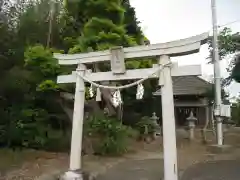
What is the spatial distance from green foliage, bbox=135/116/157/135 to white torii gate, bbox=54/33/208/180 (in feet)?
23.1

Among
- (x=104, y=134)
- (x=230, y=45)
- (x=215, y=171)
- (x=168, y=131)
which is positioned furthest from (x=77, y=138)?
(x=230, y=45)

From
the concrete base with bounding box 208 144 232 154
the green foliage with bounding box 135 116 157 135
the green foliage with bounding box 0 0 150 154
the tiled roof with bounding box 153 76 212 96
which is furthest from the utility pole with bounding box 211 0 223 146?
the tiled roof with bounding box 153 76 212 96

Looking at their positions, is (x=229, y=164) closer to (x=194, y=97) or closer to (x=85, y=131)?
(x=85, y=131)

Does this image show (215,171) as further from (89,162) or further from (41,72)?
(41,72)

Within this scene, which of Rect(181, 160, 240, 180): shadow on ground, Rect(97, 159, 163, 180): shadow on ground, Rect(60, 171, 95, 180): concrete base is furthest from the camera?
Rect(97, 159, 163, 180): shadow on ground

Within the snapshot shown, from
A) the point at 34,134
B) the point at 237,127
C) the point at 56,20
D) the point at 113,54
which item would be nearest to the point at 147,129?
the point at 34,134

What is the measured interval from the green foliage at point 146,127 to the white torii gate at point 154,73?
7041 millimetres

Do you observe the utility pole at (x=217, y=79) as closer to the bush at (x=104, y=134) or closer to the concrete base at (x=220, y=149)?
the concrete base at (x=220, y=149)

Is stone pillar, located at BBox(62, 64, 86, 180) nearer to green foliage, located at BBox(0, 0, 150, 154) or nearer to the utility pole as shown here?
green foliage, located at BBox(0, 0, 150, 154)

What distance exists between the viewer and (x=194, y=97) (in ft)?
58.7

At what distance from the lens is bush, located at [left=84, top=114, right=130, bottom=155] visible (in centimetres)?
874

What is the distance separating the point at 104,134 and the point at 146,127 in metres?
4.49

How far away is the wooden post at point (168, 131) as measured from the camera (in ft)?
17.2

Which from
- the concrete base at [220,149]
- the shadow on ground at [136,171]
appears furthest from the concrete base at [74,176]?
the concrete base at [220,149]
